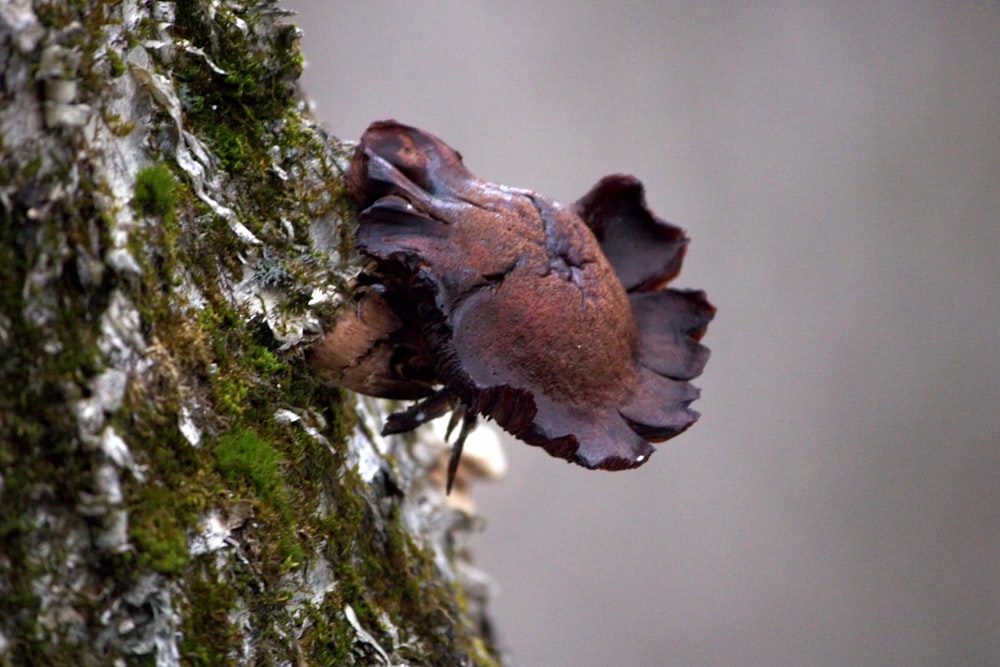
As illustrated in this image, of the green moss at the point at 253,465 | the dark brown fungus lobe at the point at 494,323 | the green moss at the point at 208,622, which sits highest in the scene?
the dark brown fungus lobe at the point at 494,323

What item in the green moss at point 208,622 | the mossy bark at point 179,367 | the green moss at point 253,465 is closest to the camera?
the mossy bark at point 179,367

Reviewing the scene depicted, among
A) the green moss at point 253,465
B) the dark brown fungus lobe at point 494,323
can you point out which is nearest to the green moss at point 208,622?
the green moss at point 253,465

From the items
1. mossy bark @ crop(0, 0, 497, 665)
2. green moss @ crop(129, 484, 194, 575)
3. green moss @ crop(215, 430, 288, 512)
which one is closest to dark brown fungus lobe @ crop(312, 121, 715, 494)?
mossy bark @ crop(0, 0, 497, 665)

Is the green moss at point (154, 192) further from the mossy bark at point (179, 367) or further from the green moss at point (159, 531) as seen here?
the green moss at point (159, 531)

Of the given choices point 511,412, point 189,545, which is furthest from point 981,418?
point 189,545

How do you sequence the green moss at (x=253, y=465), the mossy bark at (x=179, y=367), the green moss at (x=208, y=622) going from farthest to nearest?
the green moss at (x=253, y=465)
the green moss at (x=208, y=622)
the mossy bark at (x=179, y=367)

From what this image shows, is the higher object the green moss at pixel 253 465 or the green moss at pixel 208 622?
the green moss at pixel 253 465

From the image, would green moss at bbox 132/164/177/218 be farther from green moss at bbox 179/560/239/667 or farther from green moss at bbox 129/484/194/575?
green moss at bbox 179/560/239/667
